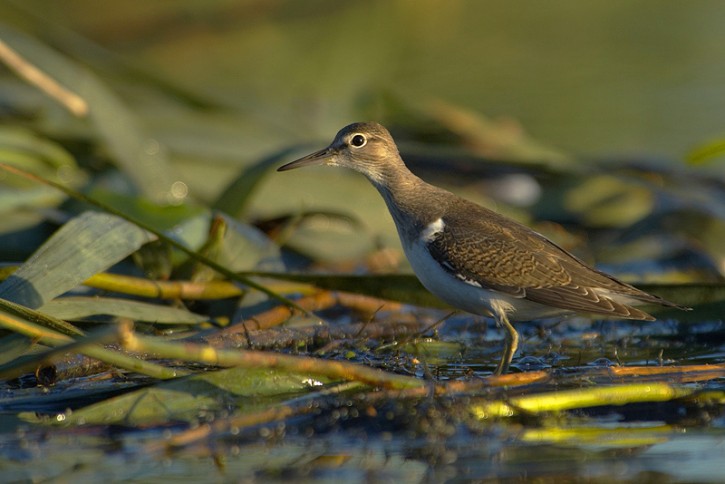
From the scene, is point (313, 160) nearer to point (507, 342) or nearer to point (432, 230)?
point (432, 230)

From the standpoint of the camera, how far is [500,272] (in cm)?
584

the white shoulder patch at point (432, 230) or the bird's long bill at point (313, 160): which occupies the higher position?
the bird's long bill at point (313, 160)

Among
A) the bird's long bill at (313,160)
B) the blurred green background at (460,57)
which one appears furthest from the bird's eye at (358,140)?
the blurred green background at (460,57)

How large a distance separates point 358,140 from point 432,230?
966 mm

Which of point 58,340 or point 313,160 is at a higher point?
point 313,160

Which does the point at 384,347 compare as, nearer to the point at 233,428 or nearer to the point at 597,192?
the point at 233,428

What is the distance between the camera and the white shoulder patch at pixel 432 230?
6012 mm

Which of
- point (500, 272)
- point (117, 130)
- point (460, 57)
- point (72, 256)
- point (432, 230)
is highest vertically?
point (460, 57)

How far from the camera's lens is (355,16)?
603 inches

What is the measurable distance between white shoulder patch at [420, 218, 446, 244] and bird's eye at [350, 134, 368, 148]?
0.85m

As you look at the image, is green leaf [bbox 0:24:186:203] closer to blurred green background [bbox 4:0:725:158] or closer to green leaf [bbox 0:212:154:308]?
green leaf [bbox 0:212:154:308]

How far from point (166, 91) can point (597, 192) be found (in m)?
3.84

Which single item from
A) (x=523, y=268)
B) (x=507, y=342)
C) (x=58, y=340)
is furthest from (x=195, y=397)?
(x=523, y=268)

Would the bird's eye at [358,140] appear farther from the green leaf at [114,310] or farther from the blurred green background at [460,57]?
the blurred green background at [460,57]
